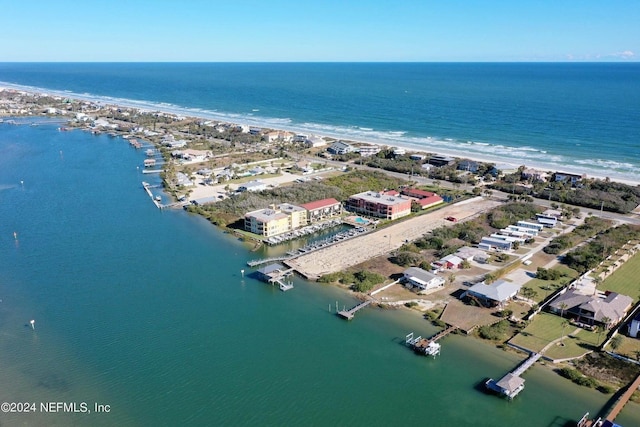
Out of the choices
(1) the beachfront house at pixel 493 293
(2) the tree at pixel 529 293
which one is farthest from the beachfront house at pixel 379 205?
(2) the tree at pixel 529 293

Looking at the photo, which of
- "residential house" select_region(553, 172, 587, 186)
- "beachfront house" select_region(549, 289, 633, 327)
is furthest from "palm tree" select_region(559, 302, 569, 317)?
"residential house" select_region(553, 172, 587, 186)

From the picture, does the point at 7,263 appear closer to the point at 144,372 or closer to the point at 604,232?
the point at 144,372

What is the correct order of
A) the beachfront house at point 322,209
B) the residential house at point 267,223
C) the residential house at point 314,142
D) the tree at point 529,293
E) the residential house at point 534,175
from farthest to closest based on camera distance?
1. the residential house at point 314,142
2. the residential house at point 534,175
3. the beachfront house at point 322,209
4. the residential house at point 267,223
5. the tree at point 529,293

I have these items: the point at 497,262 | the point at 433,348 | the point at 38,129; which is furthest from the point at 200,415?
the point at 38,129

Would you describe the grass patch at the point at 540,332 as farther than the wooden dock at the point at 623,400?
Yes

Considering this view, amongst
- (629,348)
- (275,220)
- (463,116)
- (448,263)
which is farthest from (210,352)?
(463,116)

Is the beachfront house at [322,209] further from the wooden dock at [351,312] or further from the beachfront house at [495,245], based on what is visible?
the wooden dock at [351,312]
